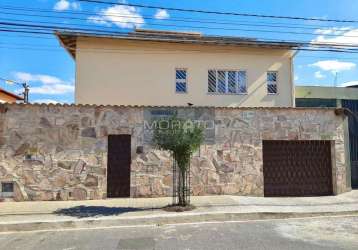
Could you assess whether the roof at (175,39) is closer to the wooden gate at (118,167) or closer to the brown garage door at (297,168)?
the brown garage door at (297,168)

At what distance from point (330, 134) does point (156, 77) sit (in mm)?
8434

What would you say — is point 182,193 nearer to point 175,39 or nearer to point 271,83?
point 175,39

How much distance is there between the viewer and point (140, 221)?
9.25 m

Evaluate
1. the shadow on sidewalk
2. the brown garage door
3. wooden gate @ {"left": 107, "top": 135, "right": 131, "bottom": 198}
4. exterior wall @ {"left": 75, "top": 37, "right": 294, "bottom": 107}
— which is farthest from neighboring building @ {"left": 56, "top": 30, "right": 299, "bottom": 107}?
the shadow on sidewalk

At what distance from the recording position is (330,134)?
1385 centimetres

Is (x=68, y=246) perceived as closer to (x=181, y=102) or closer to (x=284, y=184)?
(x=284, y=184)

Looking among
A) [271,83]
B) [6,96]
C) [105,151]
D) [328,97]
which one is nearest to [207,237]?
[105,151]

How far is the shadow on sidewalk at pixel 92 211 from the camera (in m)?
9.81

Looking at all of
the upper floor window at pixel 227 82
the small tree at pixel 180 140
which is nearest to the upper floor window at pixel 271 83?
the upper floor window at pixel 227 82

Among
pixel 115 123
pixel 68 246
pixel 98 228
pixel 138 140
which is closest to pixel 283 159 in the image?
pixel 138 140

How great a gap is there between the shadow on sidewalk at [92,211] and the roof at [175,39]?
26.9ft

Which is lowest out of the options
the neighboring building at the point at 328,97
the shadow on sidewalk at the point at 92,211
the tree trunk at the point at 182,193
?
the shadow on sidewalk at the point at 92,211

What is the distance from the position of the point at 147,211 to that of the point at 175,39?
926 centimetres

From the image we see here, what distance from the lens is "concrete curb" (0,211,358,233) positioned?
8.80 metres
